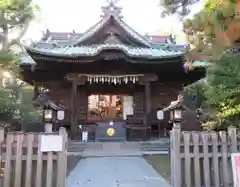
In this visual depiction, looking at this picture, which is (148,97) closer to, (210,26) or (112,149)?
(112,149)

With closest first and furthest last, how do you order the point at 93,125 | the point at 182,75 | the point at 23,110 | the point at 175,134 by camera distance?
1. the point at 175,134
2. the point at 23,110
3. the point at 93,125
4. the point at 182,75

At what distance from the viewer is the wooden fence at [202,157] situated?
5.09 metres

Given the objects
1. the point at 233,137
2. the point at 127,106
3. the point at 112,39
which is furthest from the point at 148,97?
the point at 233,137

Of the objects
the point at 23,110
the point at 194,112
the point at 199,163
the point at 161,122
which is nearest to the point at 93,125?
the point at 161,122

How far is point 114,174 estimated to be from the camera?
7.13 metres

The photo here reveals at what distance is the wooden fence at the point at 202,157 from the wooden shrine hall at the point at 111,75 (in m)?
8.38

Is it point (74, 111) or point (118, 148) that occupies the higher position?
point (74, 111)

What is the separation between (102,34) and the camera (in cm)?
1584

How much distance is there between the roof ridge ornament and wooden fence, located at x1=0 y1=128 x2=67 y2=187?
39.2ft

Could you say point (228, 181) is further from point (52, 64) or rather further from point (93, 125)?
point (52, 64)

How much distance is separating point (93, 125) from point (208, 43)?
9.77 m

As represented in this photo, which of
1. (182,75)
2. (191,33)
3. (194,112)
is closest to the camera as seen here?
(191,33)

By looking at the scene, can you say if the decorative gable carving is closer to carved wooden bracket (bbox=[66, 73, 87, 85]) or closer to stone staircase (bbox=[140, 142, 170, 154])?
carved wooden bracket (bbox=[66, 73, 87, 85])

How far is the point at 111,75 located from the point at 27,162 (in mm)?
9806
